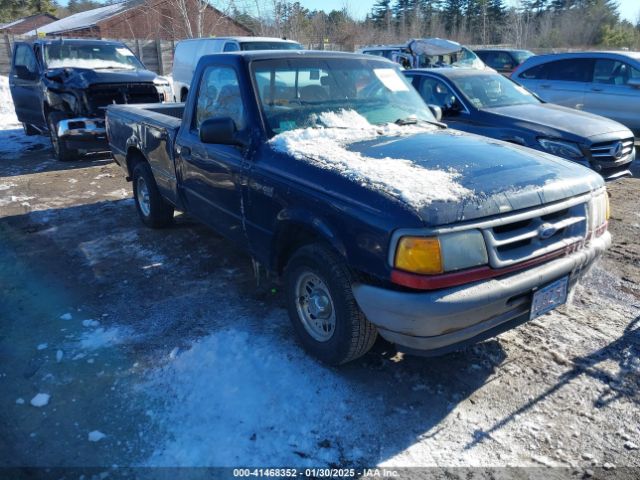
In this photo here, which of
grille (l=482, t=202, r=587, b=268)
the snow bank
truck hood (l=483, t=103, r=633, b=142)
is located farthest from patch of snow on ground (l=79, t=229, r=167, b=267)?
truck hood (l=483, t=103, r=633, b=142)

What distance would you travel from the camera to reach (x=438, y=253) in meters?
2.41

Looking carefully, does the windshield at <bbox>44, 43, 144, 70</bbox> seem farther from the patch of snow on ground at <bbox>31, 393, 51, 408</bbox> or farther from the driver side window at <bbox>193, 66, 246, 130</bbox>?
the patch of snow on ground at <bbox>31, 393, 51, 408</bbox>

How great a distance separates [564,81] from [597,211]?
806 centimetres

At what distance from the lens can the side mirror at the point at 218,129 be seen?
3.38 meters

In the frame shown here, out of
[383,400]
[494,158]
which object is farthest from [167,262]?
[494,158]

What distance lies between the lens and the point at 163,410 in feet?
9.30

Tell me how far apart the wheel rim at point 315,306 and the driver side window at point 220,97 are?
1283 millimetres

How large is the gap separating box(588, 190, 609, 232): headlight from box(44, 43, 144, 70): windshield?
32.1 ft

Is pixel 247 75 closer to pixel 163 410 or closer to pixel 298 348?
pixel 298 348

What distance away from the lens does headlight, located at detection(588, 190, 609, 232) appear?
3027 mm

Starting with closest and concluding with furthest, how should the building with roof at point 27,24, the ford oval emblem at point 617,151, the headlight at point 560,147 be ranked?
the headlight at point 560,147 → the ford oval emblem at point 617,151 → the building with roof at point 27,24

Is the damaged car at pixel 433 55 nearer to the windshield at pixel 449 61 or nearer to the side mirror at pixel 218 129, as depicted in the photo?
the windshield at pixel 449 61

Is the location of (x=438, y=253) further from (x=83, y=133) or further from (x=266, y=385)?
(x=83, y=133)

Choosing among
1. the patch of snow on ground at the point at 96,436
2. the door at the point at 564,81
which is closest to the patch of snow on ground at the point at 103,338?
the patch of snow on ground at the point at 96,436
